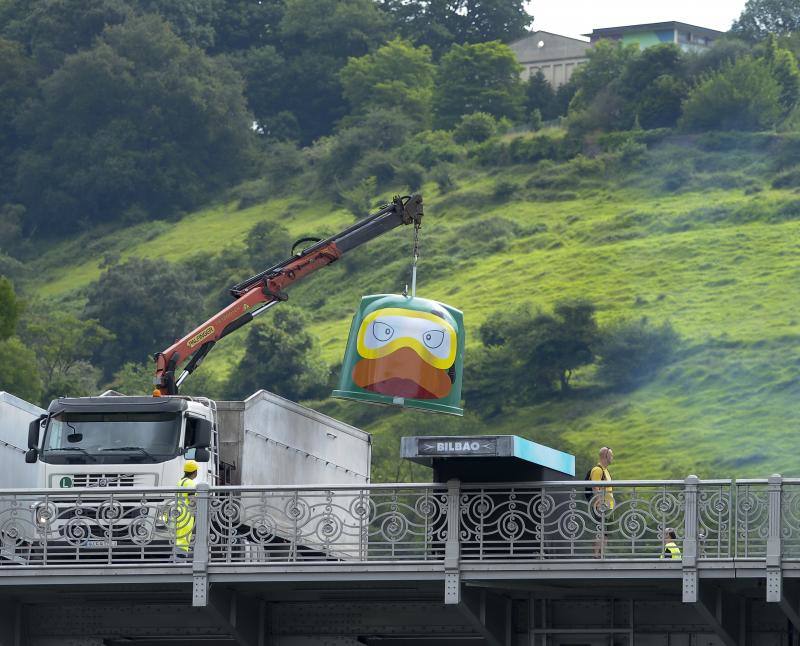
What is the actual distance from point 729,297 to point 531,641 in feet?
393

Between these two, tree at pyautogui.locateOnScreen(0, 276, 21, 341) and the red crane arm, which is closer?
the red crane arm

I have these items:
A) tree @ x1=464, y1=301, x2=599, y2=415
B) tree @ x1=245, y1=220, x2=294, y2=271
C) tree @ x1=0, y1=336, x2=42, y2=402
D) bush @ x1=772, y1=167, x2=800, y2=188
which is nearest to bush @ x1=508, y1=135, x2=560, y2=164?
bush @ x1=772, y1=167, x2=800, y2=188

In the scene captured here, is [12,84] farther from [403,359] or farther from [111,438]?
[111,438]

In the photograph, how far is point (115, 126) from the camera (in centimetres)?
19238

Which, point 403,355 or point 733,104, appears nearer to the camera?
point 403,355

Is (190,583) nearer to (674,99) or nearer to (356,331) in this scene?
(356,331)

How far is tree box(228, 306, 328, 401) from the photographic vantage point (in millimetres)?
130500

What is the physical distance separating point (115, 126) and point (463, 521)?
171780mm

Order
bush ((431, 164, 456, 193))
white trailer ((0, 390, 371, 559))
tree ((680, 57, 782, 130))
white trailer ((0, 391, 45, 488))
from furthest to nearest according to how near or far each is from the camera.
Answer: tree ((680, 57, 782, 130)), bush ((431, 164, 456, 193)), white trailer ((0, 391, 45, 488)), white trailer ((0, 390, 371, 559))

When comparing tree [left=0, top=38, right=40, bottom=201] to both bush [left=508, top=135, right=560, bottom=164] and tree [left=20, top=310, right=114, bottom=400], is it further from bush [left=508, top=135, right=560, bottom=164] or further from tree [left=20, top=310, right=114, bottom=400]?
tree [left=20, top=310, right=114, bottom=400]

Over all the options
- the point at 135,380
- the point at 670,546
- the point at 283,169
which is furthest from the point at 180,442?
the point at 283,169

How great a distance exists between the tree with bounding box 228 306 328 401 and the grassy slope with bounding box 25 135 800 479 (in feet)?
7.32

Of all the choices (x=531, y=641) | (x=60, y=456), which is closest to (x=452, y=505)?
(x=531, y=641)

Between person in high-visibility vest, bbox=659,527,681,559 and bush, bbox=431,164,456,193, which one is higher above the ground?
bush, bbox=431,164,456,193
